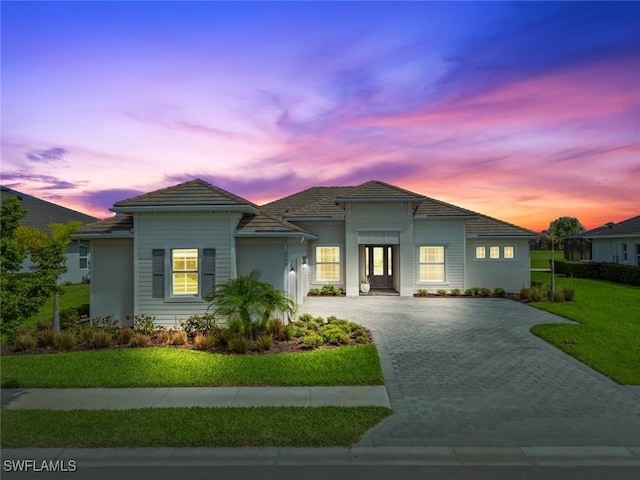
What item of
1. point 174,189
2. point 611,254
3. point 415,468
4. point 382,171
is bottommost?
point 415,468

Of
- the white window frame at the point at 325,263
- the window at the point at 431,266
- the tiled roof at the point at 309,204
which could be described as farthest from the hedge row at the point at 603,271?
the tiled roof at the point at 309,204

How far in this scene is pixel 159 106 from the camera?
14.0m

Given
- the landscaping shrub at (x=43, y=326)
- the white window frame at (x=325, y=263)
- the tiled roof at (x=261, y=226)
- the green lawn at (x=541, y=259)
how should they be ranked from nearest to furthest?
1. the landscaping shrub at (x=43, y=326)
2. the tiled roof at (x=261, y=226)
3. the white window frame at (x=325, y=263)
4. the green lawn at (x=541, y=259)

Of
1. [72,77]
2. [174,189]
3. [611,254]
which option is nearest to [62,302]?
[174,189]

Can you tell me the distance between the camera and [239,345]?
9.98m

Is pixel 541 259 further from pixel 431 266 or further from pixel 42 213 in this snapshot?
pixel 42 213

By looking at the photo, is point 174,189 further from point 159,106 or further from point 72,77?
point 72,77

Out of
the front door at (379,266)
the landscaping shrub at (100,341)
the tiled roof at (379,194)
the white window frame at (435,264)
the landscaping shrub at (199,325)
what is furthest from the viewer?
the front door at (379,266)

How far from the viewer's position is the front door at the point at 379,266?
2408 centimetres

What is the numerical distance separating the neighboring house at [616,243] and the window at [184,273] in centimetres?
3176

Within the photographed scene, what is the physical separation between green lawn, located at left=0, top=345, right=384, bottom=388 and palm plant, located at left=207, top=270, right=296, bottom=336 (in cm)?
133

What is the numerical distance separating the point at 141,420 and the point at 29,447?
4.58ft

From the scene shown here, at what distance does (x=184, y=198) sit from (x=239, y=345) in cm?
549

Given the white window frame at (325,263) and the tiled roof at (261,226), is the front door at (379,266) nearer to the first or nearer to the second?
the white window frame at (325,263)
